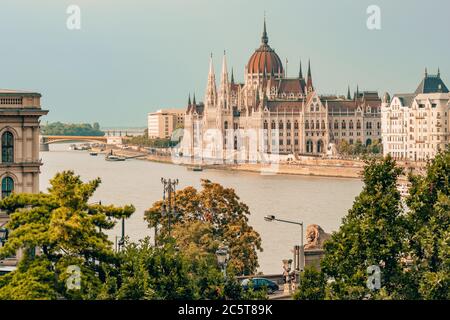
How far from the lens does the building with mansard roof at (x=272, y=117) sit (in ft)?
301

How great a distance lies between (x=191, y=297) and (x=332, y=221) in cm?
2150

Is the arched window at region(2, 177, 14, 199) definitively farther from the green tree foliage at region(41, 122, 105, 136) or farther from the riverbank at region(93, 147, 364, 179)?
the green tree foliage at region(41, 122, 105, 136)

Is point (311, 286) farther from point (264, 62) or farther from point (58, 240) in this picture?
point (264, 62)

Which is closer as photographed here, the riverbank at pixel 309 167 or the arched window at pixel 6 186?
the arched window at pixel 6 186

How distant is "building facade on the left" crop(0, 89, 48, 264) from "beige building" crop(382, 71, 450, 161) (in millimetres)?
51157

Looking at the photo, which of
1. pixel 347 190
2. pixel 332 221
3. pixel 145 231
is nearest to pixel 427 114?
pixel 347 190

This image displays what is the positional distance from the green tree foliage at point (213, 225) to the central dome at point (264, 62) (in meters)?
82.5

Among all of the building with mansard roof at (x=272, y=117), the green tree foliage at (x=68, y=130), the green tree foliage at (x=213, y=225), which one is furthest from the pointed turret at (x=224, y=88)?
the green tree foliage at (x=213, y=225)

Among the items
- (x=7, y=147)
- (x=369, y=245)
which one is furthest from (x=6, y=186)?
(x=369, y=245)

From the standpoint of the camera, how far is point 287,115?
93562mm

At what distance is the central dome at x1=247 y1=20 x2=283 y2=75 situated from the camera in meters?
104

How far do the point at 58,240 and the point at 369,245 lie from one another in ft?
9.16

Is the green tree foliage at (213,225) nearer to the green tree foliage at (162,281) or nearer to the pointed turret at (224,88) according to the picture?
the green tree foliage at (162,281)
